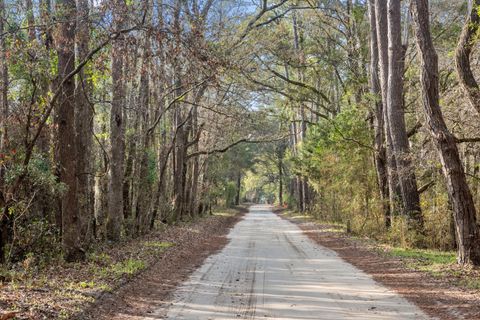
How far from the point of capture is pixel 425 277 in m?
10.2

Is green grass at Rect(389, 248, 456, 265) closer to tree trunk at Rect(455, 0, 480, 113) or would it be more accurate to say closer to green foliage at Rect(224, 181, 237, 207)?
tree trunk at Rect(455, 0, 480, 113)

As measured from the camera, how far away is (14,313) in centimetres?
611

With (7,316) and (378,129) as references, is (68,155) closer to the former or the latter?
(7,316)

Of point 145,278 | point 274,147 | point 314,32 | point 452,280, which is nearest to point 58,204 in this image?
point 145,278

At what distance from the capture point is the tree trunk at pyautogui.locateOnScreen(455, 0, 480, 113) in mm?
10273

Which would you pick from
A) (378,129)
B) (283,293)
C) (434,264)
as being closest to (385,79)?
(378,129)

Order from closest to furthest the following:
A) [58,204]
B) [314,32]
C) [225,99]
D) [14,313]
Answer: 1. [14,313]
2. [58,204]
3. [225,99]
4. [314,32]

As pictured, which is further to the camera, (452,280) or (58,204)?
(58,204)

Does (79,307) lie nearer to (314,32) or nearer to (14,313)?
(14,313)

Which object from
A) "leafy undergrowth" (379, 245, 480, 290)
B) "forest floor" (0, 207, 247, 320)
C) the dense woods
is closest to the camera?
"forest floor" (0, 207, 247, 320)

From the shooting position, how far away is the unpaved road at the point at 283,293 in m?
7.16

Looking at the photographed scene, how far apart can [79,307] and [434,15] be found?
58.7ft

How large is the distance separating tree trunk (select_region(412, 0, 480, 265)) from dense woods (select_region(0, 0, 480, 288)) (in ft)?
0.10

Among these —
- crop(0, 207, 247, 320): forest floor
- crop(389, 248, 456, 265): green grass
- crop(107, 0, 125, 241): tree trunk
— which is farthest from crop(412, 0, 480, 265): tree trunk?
crop(107, 0, 125, 241): tree trunk
